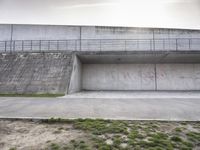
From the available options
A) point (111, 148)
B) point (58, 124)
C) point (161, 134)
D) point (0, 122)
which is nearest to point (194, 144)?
point (161, 134)

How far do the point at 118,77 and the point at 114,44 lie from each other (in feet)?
12.6

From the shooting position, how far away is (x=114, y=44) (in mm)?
15602

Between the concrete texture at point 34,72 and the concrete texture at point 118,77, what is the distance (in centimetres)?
390

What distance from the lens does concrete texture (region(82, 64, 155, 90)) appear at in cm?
1545

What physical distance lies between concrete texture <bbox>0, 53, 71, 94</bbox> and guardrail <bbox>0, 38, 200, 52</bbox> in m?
2.40

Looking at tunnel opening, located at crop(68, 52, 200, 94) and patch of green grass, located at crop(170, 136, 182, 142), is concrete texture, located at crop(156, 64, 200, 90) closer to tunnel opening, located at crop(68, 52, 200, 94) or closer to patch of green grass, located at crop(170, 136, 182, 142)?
tunnel opening, located at crop(68, 52, 200, 94)

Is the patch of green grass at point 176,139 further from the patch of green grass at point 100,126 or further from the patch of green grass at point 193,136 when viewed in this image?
the patch of green grass at point 100,126

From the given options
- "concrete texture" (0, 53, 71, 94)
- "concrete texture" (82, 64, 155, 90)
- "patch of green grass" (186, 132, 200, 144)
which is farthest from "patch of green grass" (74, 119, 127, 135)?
"concrete texture" (82, 64, 155, 90)

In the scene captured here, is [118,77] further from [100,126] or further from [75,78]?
[100,126]

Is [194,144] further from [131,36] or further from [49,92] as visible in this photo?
[131,36]

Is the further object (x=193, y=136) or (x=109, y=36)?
(x=109, y=36)

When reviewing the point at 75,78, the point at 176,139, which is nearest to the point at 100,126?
the point at 176,139

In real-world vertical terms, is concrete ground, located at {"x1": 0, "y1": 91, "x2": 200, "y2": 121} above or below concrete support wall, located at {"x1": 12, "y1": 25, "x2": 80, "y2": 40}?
below

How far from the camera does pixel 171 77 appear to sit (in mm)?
15531
